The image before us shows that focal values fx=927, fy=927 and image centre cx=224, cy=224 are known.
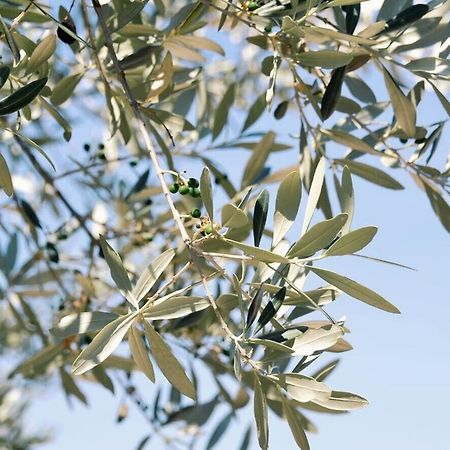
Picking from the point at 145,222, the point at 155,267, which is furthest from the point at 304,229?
the point at 145,222

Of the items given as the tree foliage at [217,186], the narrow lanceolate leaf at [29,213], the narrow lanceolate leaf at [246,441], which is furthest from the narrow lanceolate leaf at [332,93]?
the narrow lanceolate leaf at [246,441]

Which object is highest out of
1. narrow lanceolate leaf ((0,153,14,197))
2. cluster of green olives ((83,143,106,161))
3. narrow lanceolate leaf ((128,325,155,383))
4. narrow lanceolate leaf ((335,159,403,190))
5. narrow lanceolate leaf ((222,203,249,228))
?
cluster of green olives ((83,143,106,161))

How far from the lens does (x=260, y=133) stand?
1.67 meters

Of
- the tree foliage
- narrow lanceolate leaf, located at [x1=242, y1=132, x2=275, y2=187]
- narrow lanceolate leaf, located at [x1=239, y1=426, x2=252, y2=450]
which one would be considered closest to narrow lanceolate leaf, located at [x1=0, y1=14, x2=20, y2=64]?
the tree foliage

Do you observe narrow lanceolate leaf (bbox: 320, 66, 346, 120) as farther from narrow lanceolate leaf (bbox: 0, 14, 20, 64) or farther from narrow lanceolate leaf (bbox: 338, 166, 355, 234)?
narrow lanceolate leaf (bbox: 0, 14, 20, 64)

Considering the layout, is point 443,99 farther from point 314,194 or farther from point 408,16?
point 314,194

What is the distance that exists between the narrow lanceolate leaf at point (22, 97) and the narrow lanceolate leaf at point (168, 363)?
25cm

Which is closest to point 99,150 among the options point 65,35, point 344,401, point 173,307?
point 65,35

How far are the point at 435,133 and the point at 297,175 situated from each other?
32cm

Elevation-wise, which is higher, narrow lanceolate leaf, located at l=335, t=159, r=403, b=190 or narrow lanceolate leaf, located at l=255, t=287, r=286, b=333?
narrow lanceolate leaf, located at l=335, t=159, r=403, b=190

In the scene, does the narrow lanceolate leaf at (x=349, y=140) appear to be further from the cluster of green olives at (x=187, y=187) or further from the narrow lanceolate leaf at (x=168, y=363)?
the narrow lanceolate leaf at (x=168, y=363)

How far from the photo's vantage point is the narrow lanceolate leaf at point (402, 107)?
106 centimetres

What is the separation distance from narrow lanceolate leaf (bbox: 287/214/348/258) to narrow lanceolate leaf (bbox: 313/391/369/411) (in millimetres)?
135

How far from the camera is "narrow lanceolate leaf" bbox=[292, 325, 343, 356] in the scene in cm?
86
